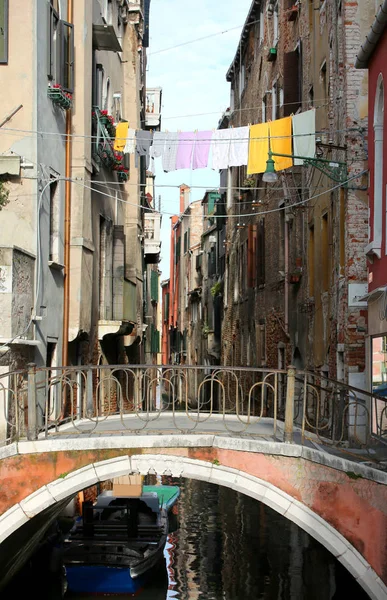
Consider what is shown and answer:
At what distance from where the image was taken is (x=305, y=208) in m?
20.4

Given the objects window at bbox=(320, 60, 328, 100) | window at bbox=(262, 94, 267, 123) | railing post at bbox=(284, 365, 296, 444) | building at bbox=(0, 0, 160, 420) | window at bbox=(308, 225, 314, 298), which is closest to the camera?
railing post at bbox=(284, 365, 296, 444)

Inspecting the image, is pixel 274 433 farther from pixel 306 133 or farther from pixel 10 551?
pixel 306 133

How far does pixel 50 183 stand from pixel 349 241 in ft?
15.8

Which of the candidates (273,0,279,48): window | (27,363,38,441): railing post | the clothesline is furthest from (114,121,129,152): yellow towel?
(273,0,279,48): window

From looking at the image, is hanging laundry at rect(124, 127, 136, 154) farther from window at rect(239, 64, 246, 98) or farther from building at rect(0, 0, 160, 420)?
window at rect(239, 64, 246, 98)

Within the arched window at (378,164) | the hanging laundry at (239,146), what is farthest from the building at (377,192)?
the hanging laundry at (239,146)

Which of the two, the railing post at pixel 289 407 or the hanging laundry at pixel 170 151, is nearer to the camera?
the railing post at pixel 289 407

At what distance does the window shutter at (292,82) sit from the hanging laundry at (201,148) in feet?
17.2

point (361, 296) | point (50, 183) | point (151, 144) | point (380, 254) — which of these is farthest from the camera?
point (151, 144)

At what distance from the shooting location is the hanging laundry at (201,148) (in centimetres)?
1644

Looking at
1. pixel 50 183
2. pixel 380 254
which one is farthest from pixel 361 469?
pixel 50 183

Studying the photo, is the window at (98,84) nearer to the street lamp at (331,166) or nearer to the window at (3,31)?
the street lamp at (331,166)

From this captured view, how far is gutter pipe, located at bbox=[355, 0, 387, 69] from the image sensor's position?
12.3m

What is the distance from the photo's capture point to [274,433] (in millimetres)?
11148
